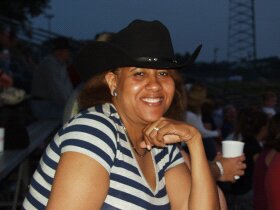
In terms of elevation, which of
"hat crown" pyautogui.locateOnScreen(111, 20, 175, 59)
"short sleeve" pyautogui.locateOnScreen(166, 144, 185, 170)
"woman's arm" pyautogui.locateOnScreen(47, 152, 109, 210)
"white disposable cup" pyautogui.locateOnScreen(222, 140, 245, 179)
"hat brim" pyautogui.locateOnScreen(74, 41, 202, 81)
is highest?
"hat crown" pyautogui.locateOnScreen(111, 20, 175, 59)

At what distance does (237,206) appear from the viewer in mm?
3121

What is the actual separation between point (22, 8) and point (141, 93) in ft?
64.5

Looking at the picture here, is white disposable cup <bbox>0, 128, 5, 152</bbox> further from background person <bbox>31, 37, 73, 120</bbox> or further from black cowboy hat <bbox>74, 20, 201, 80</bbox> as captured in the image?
background person <bbox>31, 37, 73, 120</bbox>

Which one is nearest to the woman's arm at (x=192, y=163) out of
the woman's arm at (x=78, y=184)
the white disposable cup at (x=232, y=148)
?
the woman's arm at (x=78, y=184)

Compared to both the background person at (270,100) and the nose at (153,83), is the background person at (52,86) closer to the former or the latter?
the background person at (270,100)

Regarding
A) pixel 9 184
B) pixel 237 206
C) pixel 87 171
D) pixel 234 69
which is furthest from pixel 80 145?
pixel 234 69

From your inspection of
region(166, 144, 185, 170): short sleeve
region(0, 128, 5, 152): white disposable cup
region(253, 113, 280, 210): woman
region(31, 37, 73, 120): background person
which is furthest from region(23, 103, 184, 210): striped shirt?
region(31, 37, 73, 120): background person

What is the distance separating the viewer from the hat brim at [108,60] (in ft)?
6.21

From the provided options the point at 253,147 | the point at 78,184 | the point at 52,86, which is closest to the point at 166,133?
the point at 78,184

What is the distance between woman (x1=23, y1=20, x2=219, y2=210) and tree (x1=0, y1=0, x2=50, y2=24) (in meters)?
16.0

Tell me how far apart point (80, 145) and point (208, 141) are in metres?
4.81

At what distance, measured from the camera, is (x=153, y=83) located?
1963 millimetres

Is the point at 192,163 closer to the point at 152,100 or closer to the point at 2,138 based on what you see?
the point at 152,100

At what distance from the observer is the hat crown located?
75.6 inches
